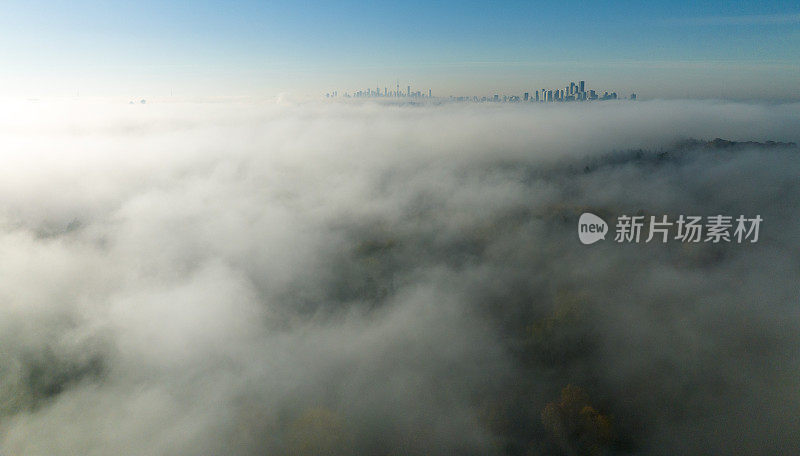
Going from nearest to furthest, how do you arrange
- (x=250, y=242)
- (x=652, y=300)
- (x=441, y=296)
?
(x=652, y=300), (x=441, y=296), (x=250, y=242)

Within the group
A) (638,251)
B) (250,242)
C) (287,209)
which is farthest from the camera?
(287,209)

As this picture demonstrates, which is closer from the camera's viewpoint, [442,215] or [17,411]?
[17,411]

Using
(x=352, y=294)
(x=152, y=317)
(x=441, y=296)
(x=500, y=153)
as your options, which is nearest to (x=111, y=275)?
(x=152, y=317)

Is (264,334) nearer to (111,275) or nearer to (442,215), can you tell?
(111,275)
